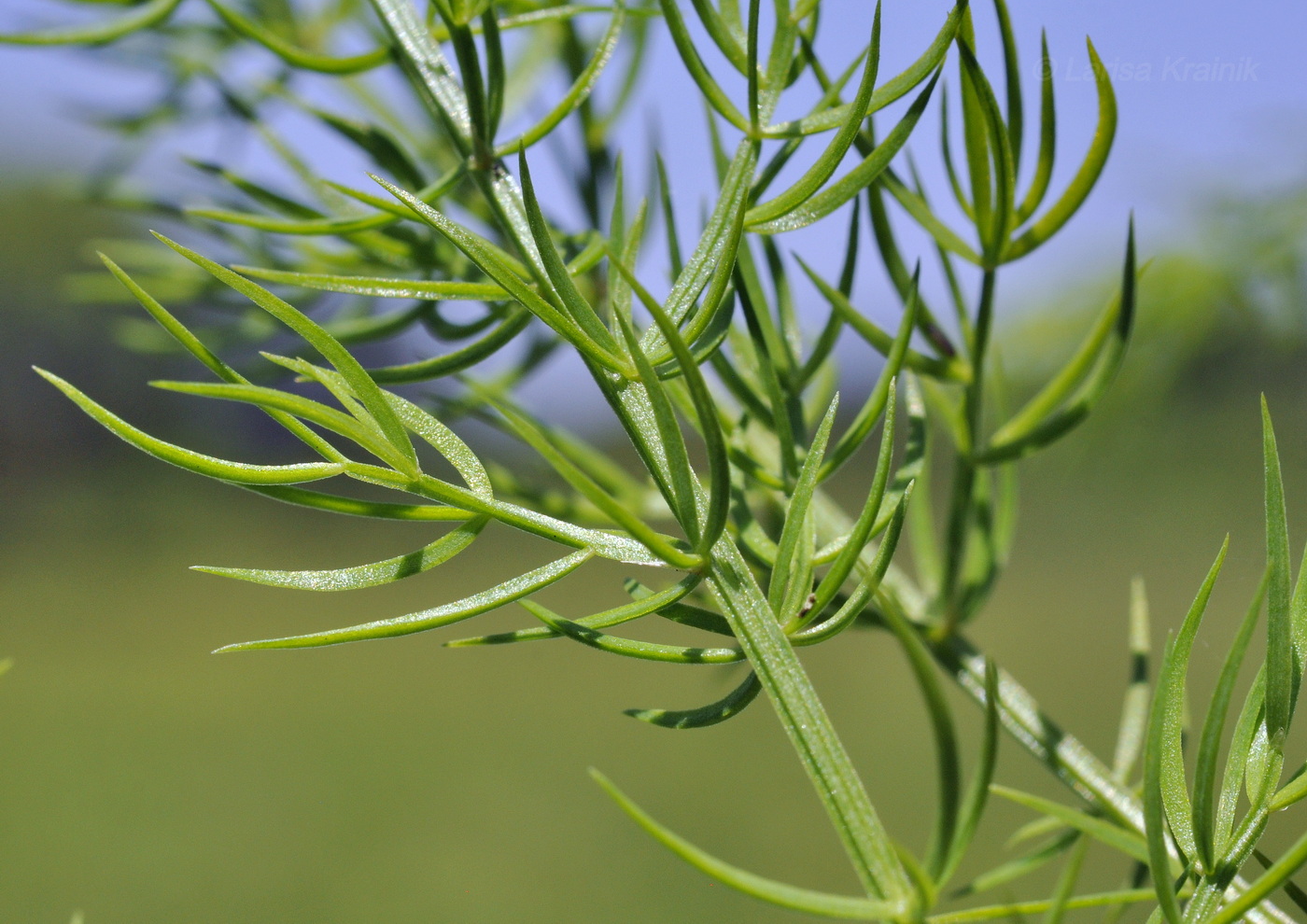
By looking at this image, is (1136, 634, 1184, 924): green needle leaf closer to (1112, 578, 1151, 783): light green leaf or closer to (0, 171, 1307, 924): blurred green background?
(1112, 578, 1151, 783): light green leaf

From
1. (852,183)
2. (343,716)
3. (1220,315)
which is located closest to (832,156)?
(852,183)

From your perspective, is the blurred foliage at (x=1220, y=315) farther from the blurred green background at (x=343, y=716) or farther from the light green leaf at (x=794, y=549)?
the blurred green background at (x=343, y=716)

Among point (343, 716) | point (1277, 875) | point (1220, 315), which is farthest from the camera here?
point (343, 716)

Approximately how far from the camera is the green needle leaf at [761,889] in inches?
2.0

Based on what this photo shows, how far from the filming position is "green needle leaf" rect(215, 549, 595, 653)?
57mm

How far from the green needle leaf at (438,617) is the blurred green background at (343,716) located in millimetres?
748

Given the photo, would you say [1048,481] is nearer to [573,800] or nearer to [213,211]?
[213,211]

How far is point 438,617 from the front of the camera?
61 mm

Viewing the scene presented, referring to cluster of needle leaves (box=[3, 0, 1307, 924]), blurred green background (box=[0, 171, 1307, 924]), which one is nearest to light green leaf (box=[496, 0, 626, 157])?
cluster of needle leaves (box=[3, 0, 1307, 924])

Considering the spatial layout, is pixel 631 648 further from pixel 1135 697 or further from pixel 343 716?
pixel 343 716

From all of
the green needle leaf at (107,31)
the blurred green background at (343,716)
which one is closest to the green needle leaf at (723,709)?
the green needle leaf at (107,31)

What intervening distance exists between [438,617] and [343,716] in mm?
3099

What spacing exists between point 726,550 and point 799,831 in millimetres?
2425

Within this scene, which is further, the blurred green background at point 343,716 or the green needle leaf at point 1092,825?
the blurred green background at point 343,716
